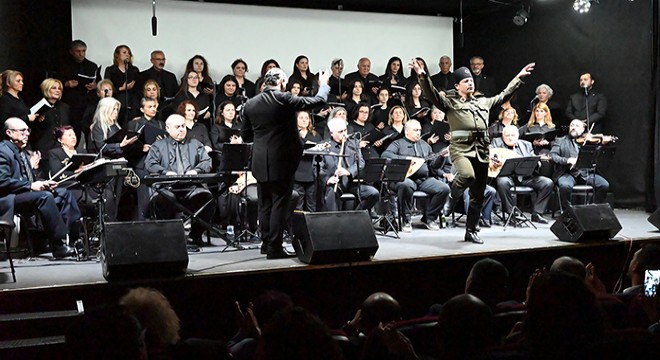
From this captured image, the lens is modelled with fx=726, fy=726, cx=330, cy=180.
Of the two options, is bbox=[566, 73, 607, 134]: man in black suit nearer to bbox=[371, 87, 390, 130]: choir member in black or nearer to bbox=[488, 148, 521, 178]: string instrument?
bbox=[488, 148, 521, 178]: string instrument

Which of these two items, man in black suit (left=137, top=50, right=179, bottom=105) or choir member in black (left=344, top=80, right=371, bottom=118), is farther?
choir member in black (left=344, top=80, right=371, bottom=118)

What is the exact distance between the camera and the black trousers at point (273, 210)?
6.50 m

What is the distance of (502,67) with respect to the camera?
42.2 feet

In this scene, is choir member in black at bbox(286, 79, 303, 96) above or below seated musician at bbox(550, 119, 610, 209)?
above

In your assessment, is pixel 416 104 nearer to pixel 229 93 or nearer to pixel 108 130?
pixel 229 93

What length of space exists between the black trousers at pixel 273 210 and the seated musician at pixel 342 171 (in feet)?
6.76

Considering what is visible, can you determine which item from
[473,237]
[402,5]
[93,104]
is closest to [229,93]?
[93,104]

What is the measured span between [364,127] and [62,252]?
4603 millimetres

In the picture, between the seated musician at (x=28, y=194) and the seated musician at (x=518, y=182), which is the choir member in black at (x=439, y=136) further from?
the seated musician at (x=28, y=194)

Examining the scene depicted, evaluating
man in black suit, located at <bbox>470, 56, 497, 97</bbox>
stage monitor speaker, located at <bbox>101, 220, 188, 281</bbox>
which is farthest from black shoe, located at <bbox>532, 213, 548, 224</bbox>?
stage monitor speaker, located at <bbox>101, 220, 188, 281</bbox>

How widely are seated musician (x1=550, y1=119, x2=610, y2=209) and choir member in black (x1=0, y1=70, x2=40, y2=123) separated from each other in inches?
265

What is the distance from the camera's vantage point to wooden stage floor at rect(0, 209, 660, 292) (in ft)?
18.5

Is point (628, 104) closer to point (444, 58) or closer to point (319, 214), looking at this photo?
point (444, 58)

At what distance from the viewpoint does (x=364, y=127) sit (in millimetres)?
10055
